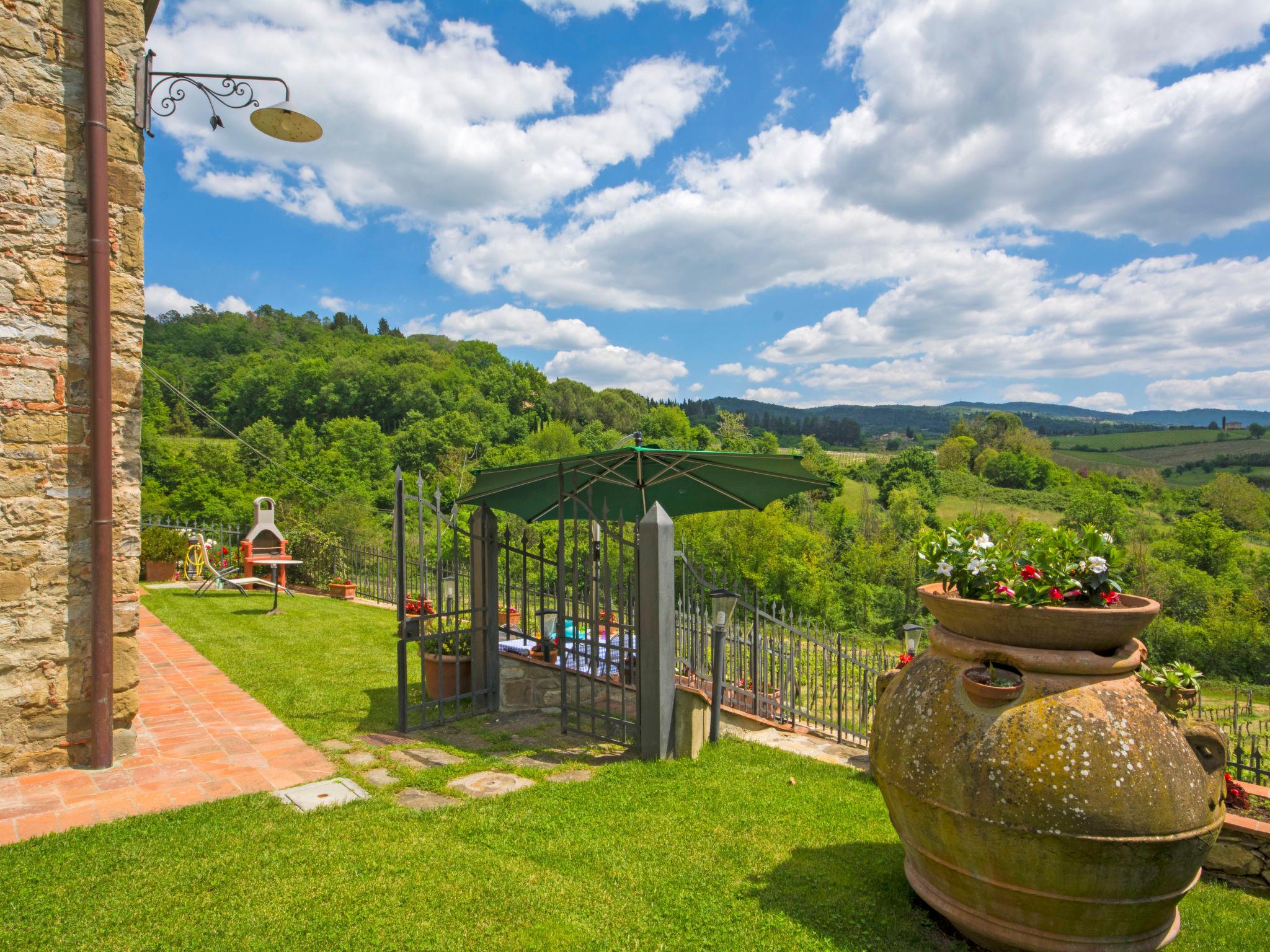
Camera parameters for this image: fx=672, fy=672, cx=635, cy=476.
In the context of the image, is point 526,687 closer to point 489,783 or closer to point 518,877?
point 489,783

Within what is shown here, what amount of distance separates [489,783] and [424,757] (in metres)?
0.76

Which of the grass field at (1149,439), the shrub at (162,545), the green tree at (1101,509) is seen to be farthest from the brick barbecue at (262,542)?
the grass field at (1149,439)

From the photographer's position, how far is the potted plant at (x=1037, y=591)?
2.51 m

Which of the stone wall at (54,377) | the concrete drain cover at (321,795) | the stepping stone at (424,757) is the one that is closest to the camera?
the concrete drain cover at (321,795)

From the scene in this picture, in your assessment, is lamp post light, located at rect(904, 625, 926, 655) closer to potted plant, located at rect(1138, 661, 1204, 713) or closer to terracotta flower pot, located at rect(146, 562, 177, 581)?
potted plant, located at rect(1138, 661, 1204, 713)

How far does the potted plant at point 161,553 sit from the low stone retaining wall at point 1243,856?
16310mm


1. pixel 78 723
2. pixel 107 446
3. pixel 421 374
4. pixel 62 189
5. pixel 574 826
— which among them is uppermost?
pixel 421 374

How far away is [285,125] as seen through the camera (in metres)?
5.28

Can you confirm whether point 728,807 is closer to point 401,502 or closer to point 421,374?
point 401,502

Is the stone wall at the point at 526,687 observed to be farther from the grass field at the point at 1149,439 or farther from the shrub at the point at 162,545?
the grass field at the point at 1149,439

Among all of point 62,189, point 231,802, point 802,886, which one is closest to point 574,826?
point 802,886

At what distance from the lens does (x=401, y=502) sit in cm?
557

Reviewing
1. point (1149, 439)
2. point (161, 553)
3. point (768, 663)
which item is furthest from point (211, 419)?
point (1149, 439)

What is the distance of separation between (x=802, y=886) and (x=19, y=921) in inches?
135
